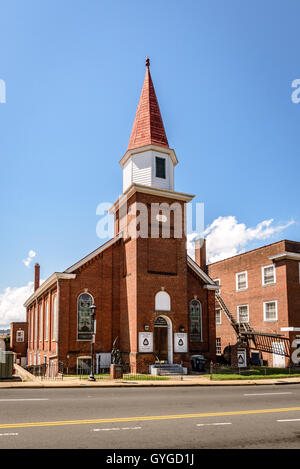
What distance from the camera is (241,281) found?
40.4 m

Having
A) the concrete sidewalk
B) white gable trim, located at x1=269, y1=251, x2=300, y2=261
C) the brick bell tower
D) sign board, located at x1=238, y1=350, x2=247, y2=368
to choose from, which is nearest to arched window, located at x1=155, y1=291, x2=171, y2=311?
the brick bell tower

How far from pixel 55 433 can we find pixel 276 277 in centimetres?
2912

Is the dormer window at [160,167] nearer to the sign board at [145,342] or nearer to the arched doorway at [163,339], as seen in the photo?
the arched doorway at [163,339]

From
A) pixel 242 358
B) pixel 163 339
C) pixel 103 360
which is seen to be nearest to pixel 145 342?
pixel 163 339

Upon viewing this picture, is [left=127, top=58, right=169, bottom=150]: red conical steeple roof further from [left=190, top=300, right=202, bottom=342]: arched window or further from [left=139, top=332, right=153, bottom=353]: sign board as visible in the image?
[left=139, top=332, right=153, bottom=353]: sign board

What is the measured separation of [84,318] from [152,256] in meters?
6.31

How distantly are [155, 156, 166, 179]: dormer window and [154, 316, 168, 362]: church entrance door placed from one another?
9723mm

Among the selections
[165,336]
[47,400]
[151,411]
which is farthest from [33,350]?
[151,411]

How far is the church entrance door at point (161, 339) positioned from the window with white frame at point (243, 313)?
12929mm

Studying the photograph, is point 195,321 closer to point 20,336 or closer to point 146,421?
point 146,421

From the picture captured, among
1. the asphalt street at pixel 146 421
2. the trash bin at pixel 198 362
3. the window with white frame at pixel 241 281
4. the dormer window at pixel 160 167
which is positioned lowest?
the trash bin at pixel 198 362

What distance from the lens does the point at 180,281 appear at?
1160 inches

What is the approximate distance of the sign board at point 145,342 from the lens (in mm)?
27219

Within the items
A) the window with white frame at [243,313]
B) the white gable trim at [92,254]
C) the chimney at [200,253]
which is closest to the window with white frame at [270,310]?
the window with white frame at [243,313]
